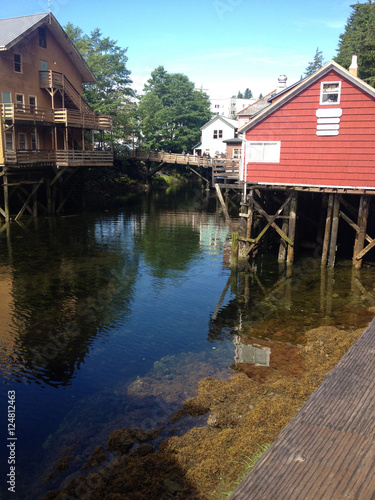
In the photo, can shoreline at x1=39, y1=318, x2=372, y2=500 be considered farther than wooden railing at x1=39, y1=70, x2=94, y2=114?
No

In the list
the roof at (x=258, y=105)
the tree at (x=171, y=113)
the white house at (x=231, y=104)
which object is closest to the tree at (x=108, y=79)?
the tree at (x=171, y=113)

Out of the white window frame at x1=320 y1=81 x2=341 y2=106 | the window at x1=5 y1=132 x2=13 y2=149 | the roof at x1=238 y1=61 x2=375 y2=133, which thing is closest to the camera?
the roof at x1=238 y1=61 x2=375 y2=133

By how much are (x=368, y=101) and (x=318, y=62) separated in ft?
292

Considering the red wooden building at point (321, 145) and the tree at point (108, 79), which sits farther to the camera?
the tree at point (108, 79)

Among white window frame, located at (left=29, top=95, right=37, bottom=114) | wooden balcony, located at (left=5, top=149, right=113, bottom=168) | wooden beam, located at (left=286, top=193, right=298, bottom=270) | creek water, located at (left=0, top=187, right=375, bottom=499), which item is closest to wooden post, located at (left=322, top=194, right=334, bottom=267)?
creek water, located at (left=0, top=187, right=375, bottom=499)

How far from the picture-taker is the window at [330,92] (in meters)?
18.5

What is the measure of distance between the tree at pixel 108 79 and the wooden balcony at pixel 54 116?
13708 mm

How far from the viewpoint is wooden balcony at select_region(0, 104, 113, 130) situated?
2925 centimetres

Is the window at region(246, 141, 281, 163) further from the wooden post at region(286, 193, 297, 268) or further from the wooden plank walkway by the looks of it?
the wooden plank walkway

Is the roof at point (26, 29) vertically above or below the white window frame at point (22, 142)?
above

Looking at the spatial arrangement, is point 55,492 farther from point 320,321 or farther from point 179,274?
point 179,274

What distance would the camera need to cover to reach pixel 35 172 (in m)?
32.7

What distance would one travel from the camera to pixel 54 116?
33.6 meters

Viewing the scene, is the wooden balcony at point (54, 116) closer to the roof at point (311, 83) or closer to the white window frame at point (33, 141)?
the white window frame at point (33, 141)
